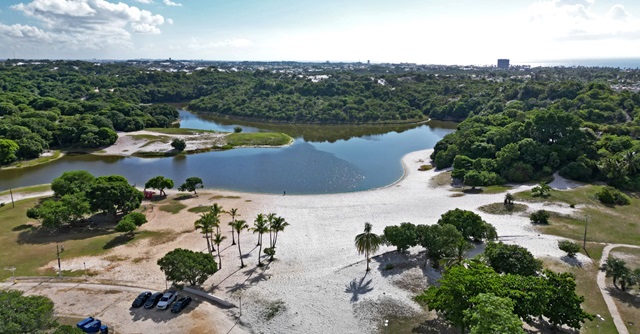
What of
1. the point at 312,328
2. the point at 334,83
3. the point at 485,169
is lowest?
the point at 312,328

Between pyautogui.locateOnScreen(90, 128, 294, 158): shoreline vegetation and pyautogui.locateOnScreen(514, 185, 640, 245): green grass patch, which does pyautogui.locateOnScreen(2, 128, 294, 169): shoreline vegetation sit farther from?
pyautogui.locateOnScreen(514, 185, 640, 245): green grass patch

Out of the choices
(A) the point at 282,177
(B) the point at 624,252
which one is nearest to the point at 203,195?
(A) the point at 282,177

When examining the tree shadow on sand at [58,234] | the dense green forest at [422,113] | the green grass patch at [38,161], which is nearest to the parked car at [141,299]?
the tree shadow on sand at [58,234]

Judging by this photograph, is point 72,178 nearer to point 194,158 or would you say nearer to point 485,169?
point 194,158

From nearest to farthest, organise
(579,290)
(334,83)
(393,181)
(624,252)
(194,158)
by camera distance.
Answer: (579,290) → (624,252) → (393,181) → (194,158) → (334,83)

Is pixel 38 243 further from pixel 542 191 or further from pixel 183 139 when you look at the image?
pixel 542 191

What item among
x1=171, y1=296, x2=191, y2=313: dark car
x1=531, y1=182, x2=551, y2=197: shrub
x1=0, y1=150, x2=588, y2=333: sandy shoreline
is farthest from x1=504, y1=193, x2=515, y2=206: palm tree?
x1=171, y1=296, x2=191, y2=313: dark car
